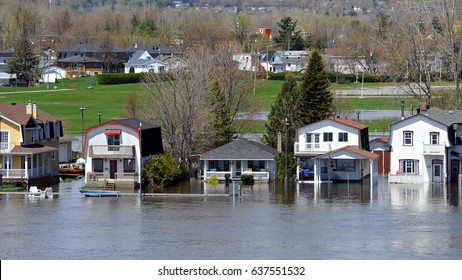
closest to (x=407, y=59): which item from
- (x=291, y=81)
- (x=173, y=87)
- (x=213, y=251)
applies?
(x=291, y=81)

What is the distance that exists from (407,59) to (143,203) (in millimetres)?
38285

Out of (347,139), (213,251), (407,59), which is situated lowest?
(213,251)

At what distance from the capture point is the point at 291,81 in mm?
77562

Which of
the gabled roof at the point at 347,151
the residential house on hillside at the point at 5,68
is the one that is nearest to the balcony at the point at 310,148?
the gabled roof at the point at 347,151

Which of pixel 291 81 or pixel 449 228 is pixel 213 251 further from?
pixel 291 81

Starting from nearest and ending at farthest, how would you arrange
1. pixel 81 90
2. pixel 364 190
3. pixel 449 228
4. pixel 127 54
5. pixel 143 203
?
pixel 449 228 < pixel 143 203 < pixel 364 190 < pixel 81 90 < pixel 127 54

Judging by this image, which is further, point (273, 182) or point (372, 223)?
point (273, 182)

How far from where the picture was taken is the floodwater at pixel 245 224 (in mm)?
45625

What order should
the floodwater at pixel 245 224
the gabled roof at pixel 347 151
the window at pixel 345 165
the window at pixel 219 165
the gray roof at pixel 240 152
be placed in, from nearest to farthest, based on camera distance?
the floodwater at pixel 245 224, the gabled roof at pixel 347 151, the window at pixel 345 165, the gray roof at pixel 240 152, the window at pixel 219 165

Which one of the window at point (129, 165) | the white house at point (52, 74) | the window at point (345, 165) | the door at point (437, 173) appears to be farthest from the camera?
the white house at point (52, 74)

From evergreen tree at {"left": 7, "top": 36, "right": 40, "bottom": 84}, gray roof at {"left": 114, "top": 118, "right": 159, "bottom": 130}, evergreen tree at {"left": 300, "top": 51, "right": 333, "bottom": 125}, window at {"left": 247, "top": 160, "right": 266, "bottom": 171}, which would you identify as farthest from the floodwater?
evergreen tree at {"left": 7, "top": 36, "right": 40, "bottom": 84}

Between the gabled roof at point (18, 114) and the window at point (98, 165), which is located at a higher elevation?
the gabled roof at point (18, 114)

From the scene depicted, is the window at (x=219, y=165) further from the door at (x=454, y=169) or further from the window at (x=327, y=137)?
the door at (x=454, y=169)

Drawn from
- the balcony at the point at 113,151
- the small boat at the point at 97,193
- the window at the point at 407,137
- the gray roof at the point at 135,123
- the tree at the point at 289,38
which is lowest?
the small boat at the point at 97,193
